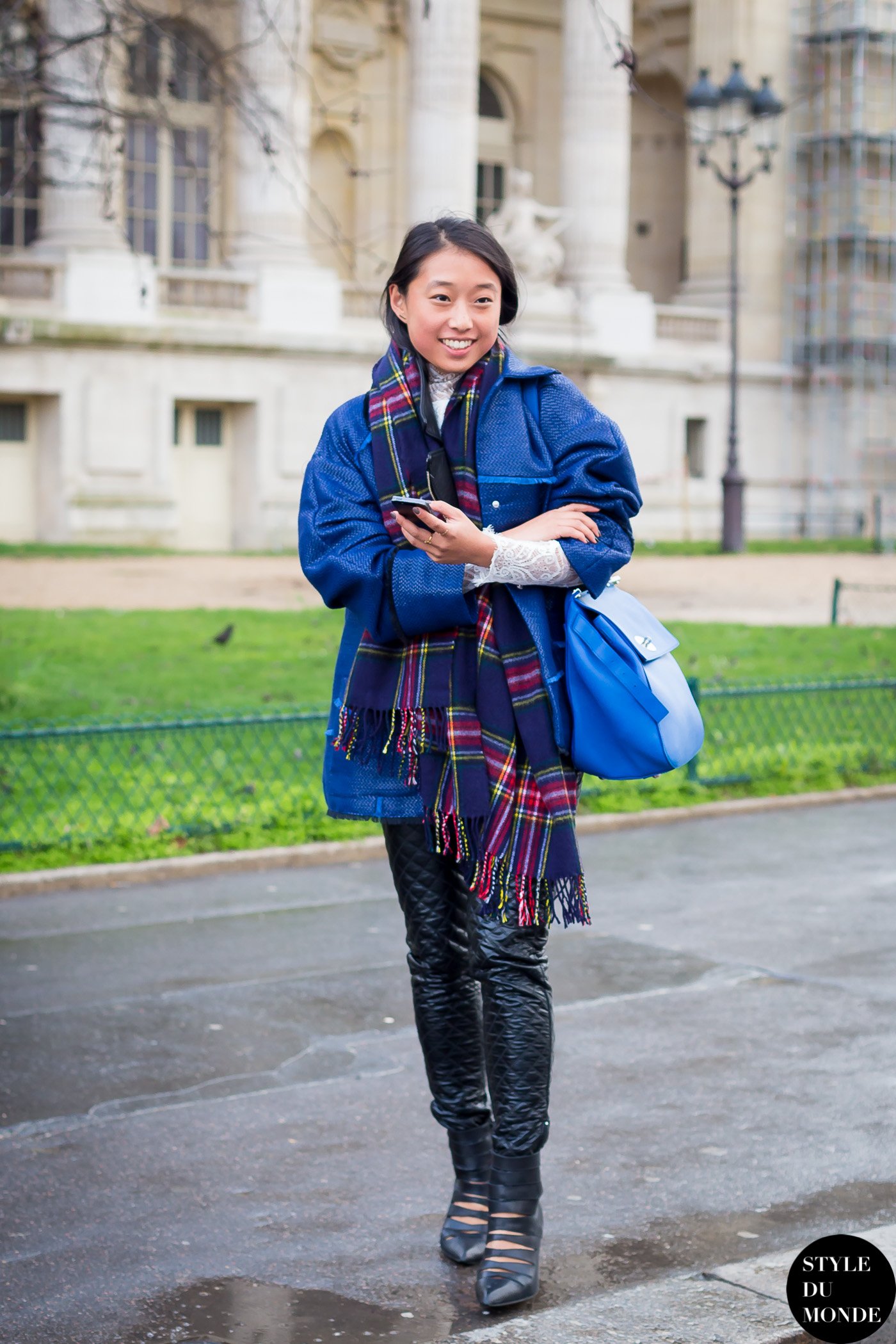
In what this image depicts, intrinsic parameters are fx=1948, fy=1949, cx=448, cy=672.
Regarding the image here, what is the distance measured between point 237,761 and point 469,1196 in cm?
→ 719

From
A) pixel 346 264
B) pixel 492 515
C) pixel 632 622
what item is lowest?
pixel 632 622

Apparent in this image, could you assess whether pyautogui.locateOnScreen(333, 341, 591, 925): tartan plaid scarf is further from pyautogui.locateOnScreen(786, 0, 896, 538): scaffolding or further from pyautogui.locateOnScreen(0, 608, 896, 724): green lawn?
pyautogui.locateOnScreen(786, 0, 896, 538): scaffolding

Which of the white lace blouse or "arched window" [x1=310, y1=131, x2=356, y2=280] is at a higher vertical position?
"arched window" [x1=310, y1=131, x2=356, y2=280]

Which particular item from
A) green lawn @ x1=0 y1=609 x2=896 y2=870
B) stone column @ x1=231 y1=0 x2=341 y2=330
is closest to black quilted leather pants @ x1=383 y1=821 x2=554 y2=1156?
green lawn @ x1=0 y1=609 x2=896 y2=870

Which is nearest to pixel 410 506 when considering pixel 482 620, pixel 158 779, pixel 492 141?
pixel 482 620

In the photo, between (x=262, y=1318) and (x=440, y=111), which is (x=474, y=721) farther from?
(x=440, y=111)

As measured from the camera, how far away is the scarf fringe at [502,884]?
3.99 meters

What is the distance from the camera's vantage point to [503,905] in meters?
4.02

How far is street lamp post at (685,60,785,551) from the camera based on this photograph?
95.5ft

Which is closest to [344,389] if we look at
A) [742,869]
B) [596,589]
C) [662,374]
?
[662,374]

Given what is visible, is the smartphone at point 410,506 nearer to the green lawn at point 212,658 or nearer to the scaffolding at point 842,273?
the green lawn at point 212,658

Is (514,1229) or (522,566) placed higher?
(522,566)

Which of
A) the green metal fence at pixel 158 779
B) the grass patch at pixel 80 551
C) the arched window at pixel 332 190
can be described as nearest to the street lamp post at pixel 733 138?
the arched window at pixel 332 190

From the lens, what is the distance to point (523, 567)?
3.90 m
